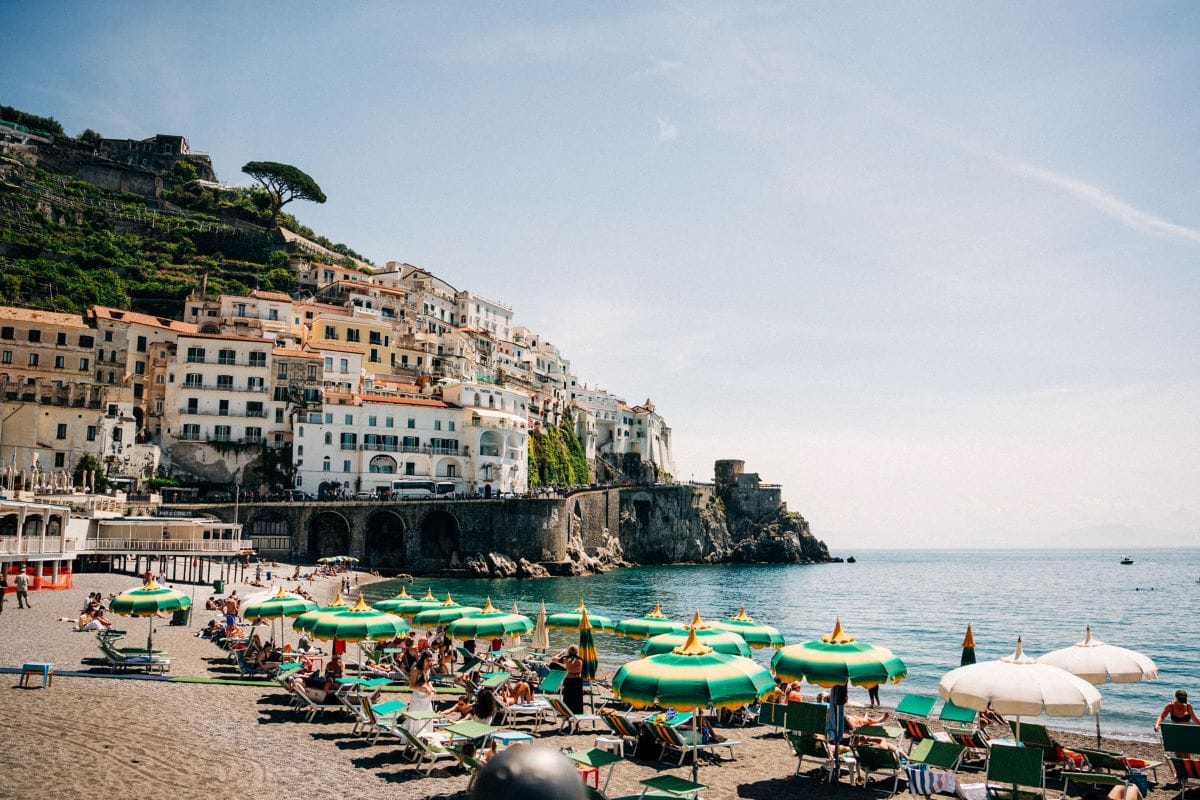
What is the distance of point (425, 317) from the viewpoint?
9656 cm

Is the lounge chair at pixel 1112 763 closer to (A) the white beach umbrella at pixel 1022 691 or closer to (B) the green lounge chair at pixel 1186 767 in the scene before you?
(B) the green lounge chair at pixel 1186 767

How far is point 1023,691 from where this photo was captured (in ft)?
38.9

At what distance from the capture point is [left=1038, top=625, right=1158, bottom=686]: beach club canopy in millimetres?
14273

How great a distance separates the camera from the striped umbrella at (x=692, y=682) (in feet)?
35.0

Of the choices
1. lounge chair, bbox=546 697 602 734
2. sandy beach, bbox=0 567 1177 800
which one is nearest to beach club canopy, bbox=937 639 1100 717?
sandy beach, bbox=0 567 1177 800

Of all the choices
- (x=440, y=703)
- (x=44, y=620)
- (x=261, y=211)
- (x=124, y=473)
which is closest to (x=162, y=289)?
(x=261, y=211)

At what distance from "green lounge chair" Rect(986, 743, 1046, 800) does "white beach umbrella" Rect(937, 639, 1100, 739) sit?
2.36 ft

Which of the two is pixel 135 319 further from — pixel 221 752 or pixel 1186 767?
pixel 1186 767

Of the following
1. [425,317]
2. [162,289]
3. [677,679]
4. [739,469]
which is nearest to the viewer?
[677,679]

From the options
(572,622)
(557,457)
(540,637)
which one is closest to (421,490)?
(557,457)

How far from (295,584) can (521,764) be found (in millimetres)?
49145

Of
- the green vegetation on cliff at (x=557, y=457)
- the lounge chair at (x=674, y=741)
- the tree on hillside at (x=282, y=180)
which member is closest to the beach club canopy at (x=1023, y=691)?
the lounge chair at (x=674, y=741)

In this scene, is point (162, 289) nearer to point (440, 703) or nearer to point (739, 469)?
point (739, 469)

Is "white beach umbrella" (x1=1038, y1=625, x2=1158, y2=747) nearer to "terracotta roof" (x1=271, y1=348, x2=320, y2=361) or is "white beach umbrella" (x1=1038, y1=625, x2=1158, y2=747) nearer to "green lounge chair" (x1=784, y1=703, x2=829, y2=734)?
"green lounge chair" (x1=784, y1=703, x2=829, y2=734)
